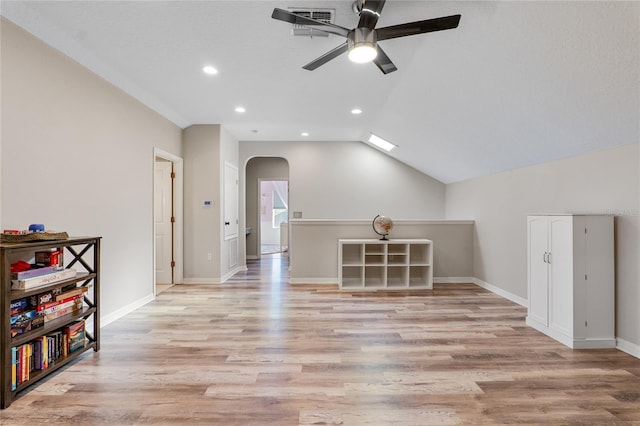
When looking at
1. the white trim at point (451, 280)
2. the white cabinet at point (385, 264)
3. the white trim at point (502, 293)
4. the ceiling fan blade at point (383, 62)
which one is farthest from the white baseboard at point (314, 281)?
the ceiling fan blade at point (383, 62)

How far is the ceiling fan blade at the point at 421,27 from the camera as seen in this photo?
1.97 meters

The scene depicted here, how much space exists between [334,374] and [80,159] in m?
3.12

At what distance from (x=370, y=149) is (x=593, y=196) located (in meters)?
4.40

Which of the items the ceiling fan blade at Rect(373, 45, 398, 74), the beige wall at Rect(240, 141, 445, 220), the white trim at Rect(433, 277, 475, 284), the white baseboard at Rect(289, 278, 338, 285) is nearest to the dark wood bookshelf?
the ceiling fan blade at Rect(373, 45, 398, 74)

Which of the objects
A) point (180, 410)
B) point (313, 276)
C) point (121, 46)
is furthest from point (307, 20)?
point (313, 276)

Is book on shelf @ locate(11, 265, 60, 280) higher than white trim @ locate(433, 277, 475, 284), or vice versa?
book on shelf @ locate(11, 265, 60, 280)

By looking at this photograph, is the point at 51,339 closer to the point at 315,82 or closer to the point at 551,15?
the point at 315,82

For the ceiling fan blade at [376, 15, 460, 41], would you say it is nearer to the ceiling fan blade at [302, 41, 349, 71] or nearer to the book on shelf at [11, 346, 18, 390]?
the ceiling fan blade at [302, 41, 349, 71]

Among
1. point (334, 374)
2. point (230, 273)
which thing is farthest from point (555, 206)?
point (230, 273)

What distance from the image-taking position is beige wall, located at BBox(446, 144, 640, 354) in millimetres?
2697

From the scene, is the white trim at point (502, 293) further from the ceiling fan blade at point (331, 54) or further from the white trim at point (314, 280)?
the ceiling fan blade at point (331, 54)

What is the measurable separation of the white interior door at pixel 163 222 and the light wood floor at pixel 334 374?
1.65m

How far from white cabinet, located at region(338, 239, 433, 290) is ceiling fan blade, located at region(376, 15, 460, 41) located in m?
3.24

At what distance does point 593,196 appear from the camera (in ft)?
10.1
